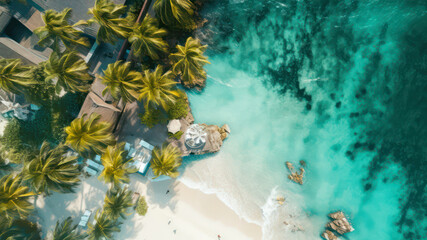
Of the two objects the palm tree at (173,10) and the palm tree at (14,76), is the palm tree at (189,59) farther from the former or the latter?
the palm tree at (14,76)

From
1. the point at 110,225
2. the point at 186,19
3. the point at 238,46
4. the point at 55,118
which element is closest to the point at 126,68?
the point at 186,19

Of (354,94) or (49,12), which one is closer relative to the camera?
(49,12)

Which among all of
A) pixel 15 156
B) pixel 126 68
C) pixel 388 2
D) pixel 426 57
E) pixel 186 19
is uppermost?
pixel 388 2

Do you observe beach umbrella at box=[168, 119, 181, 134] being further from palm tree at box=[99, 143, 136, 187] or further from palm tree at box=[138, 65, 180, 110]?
palm tree at box=[99, 143, 136, 187]

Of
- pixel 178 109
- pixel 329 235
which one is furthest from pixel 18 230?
pixel 329 235

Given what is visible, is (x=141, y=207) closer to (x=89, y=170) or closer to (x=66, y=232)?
(x=89, y=170)

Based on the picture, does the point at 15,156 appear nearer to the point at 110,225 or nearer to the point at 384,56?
the point at 110,225

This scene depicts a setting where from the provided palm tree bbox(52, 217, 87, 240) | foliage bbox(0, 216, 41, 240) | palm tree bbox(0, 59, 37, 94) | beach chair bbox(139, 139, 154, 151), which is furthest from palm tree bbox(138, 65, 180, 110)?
foliage bbox(0, 216, 41, 240)
